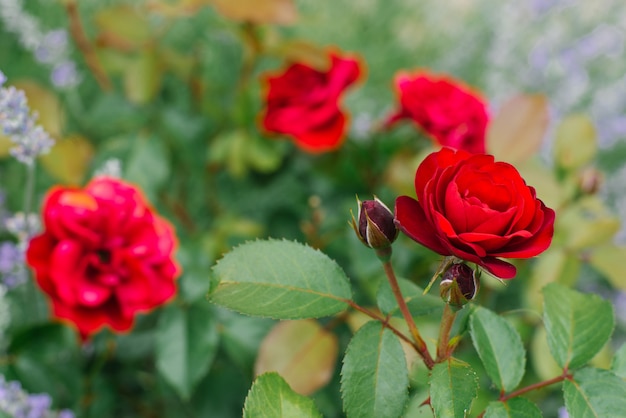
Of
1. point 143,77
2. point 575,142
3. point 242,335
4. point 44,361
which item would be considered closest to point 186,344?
point 242,335

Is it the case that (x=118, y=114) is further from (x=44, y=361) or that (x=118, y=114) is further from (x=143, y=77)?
(x=44, y=361)

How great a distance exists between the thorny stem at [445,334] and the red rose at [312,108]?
395 mm

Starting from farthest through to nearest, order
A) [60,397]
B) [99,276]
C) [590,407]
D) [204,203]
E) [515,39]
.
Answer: [515,39] → [204,203] → [60,397] → [99,276] → [590,407]

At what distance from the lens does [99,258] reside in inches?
22.8

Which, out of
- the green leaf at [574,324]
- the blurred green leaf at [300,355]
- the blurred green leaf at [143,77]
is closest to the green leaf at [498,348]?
the green leaf at [574,324]

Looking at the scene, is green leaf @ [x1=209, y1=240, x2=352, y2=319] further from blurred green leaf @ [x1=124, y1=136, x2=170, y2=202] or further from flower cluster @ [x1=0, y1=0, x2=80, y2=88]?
flower cluster @ [x1=0, y1=0, x2=80, y2=88]

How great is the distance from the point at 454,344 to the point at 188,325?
34 centimetres

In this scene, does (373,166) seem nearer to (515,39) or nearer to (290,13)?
(290,13)

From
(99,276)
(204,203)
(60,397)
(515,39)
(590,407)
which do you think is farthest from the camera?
(515,39)

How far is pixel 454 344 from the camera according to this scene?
0.38m

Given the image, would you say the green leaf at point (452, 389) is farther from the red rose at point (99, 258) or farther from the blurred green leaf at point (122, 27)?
the blurred green leaf at point (122, 27)

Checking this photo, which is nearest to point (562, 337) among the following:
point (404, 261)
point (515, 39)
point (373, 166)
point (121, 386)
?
point (404, 261)

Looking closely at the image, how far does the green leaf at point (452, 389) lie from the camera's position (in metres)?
0.33

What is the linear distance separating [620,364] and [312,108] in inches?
18.1
